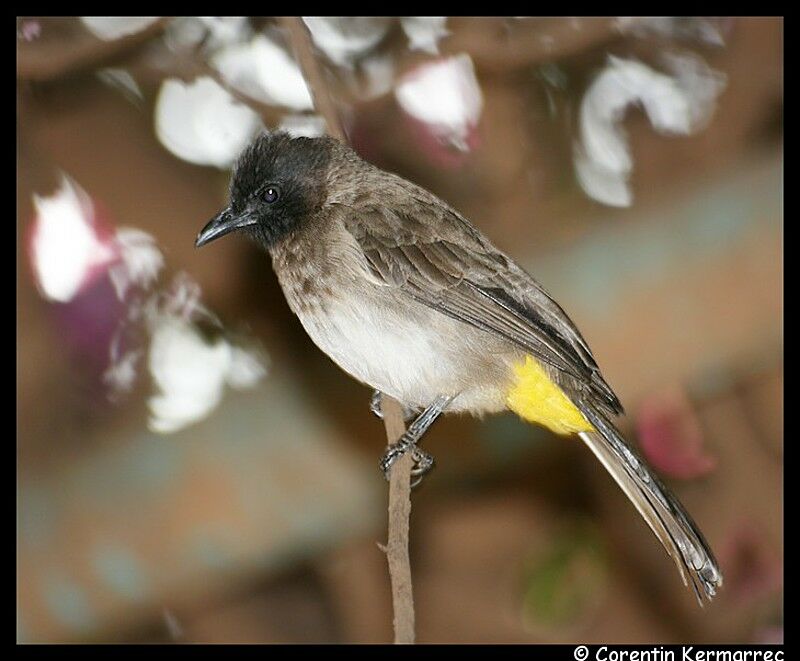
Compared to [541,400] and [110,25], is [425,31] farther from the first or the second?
[541,400]

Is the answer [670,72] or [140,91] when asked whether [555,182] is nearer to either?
[670,72]

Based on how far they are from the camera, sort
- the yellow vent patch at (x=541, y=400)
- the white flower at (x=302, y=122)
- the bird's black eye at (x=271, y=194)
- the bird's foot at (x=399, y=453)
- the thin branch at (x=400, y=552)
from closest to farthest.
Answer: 1. the thin branch at (x=400, y=552)
2. the bird's foot at (x=399, y=453)
3. the yellow vent patch at (x=541, y=400)
4. the bird's black eye at (x=271, y=194)
5. the white flower at (x=302, y=122)

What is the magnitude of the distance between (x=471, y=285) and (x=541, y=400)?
0.40 m

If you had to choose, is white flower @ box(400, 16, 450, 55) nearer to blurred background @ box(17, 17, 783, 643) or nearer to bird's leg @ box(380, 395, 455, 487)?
blurred background @ box(17, 17, 783, 643)

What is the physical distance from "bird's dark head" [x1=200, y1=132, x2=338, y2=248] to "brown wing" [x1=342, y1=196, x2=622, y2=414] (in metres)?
0.16

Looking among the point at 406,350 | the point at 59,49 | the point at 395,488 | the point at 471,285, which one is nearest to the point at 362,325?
the point at 406,350

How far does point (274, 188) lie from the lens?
117 inches

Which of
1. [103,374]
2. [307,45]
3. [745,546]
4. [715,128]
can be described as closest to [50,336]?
[103,374]

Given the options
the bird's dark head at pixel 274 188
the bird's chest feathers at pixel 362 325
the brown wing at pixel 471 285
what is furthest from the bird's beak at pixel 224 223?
the brown wing at pixel 471 285

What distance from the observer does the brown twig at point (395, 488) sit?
2227 mm

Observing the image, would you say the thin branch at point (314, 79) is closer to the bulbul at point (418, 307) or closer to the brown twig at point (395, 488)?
→ the brown twig at point (395, 488)

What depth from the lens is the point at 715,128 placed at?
150 inches

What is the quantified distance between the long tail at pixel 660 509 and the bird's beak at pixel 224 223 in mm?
1148

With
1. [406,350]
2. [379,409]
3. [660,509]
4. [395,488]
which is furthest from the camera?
[379,409]
